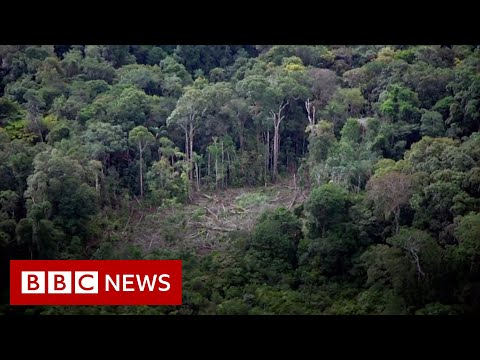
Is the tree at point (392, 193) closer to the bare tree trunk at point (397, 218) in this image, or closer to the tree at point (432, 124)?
the bare tree trunk at point (397, 218)

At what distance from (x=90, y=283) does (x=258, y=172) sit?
2.45m

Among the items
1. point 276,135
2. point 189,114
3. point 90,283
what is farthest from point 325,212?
point 90,283

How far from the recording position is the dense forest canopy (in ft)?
15.9

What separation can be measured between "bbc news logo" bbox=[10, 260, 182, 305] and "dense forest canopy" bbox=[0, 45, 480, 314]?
11.2 inches

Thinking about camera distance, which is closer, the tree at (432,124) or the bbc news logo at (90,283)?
the bbc news logo at (90,283)

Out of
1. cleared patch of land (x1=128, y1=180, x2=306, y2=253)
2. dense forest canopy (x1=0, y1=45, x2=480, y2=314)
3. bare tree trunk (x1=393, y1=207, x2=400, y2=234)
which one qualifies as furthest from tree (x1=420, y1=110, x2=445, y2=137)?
cleared patch of land (x1=128, y1=180, x2=306, y2=253)

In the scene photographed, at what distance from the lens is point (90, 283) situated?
4.36 meters

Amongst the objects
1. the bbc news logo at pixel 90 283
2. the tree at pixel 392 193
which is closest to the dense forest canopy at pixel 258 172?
the tree at pixel 392 193

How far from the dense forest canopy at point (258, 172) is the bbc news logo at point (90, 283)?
0.93ft

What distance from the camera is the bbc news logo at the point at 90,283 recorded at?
4.28m

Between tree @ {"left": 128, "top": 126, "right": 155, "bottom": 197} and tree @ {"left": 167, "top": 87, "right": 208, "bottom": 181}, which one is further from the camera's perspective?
tree @ {"left": 167, "top": 87, "right": 208, "bottom": 181}

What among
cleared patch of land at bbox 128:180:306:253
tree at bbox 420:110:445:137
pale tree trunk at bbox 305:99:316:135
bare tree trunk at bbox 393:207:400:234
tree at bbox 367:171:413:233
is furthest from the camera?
pale tree trunk at bbox 305:99:316:135

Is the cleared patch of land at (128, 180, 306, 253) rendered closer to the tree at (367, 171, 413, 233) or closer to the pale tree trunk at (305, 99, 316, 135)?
the tree at (367, 171, 413, 233)

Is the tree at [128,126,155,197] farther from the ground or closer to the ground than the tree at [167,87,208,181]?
closer to the ground
